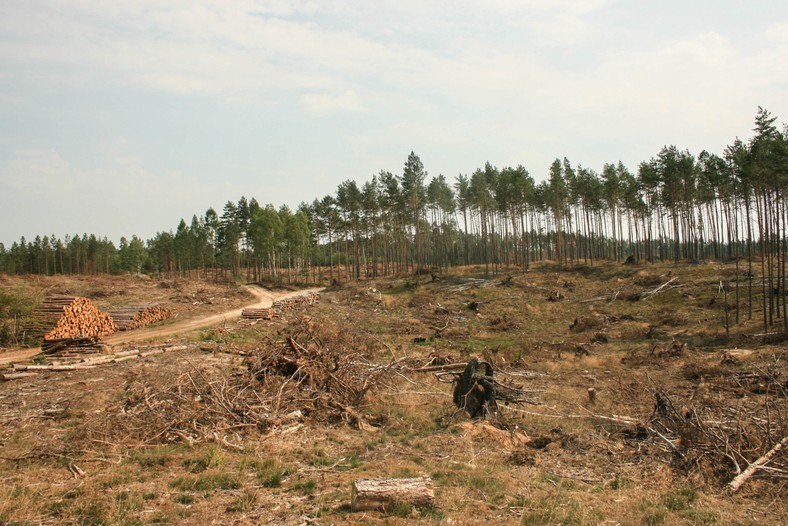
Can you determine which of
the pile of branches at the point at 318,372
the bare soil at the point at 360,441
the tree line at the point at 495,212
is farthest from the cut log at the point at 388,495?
the tree line at the point at 495,212

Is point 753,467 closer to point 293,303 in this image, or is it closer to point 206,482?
point 206,482

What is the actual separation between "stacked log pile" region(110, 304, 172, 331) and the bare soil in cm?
1033

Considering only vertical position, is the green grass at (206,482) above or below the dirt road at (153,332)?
below

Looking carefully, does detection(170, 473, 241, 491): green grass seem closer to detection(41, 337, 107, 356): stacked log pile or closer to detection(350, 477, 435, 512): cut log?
detection(350, 477, 435, 512): cut log

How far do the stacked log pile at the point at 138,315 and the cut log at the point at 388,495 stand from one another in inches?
1201

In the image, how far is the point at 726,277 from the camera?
48031 mm

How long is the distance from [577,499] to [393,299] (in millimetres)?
44654

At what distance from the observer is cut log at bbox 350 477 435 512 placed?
713 cm

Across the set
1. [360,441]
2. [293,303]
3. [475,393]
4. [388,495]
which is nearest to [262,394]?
[360,441]

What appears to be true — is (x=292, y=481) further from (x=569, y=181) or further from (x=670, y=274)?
(x=569, y=181)

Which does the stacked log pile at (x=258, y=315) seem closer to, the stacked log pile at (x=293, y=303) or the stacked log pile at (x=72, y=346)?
the stacked log pile at (x=293, y=303)

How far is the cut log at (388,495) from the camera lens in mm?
7133

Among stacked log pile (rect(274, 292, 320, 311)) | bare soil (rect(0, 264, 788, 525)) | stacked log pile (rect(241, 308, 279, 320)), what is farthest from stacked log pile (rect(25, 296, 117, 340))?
stacked log pile (rect(274, 292, 320, 311))

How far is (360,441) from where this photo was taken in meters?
11.5
